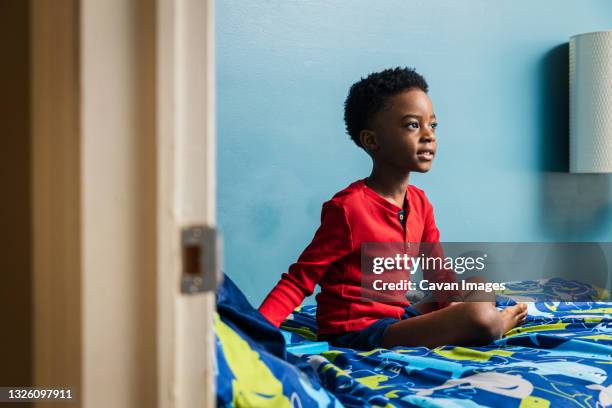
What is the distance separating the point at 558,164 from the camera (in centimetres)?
269

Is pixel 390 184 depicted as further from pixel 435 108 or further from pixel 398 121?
pixel 435 108

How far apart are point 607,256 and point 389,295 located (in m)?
1.64

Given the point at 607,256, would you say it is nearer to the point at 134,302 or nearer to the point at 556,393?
the point at 556,393

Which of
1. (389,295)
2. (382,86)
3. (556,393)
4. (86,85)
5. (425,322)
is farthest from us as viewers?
(382,86)

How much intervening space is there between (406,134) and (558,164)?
131 cm

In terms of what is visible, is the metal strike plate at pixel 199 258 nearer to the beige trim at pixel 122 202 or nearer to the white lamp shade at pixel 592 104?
the beige trim at pixel 122 202

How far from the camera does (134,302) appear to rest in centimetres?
49

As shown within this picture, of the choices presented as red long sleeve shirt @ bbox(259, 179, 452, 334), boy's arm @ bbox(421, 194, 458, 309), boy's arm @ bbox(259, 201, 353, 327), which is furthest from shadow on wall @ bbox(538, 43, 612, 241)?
boy's arm @ bbox(259, 201, 353, 327)

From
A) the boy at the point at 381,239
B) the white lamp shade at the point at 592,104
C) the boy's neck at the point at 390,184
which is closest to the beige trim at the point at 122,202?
the boy at the point at 381,239

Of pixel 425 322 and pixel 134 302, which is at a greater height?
pixel 134 302

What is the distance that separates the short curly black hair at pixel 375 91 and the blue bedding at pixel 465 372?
577 millimetres

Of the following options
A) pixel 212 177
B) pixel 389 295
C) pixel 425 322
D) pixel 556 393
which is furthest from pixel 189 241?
pixel 389 295

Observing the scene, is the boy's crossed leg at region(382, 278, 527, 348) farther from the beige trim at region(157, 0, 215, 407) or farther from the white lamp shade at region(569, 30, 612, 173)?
the white lamp shade at region(569, 30, 612, 173)

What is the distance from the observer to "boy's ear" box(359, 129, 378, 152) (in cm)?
168
